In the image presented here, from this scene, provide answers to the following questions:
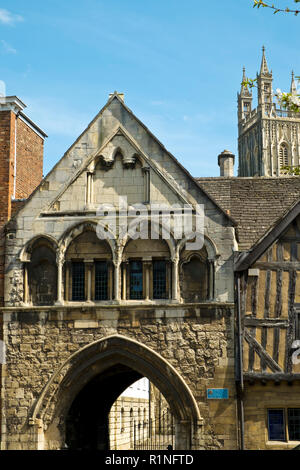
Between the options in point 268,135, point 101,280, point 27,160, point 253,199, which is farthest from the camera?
point 268,135

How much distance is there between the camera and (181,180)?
63.4ft

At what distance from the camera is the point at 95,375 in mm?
19016

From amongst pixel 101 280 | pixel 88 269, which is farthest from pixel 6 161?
pixel 101 280

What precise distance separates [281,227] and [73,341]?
574 cm

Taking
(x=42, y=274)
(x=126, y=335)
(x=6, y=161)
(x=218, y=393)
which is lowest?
(x=218, y=393)

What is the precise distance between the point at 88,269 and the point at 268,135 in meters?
102

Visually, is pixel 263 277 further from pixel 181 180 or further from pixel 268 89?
pixel 268 89

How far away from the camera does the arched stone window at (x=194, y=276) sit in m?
18.8

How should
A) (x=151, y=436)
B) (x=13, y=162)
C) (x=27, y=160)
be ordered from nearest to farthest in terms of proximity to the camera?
(x=13, y=162) < (x=27, y=160) < (x=151, y=436)

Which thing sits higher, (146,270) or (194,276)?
(146,270)

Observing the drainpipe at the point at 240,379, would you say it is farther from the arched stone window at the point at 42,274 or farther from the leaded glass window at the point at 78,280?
the arched stone window at the point at 42,274

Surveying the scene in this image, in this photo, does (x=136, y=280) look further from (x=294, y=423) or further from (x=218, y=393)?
(x=294, y=423)
